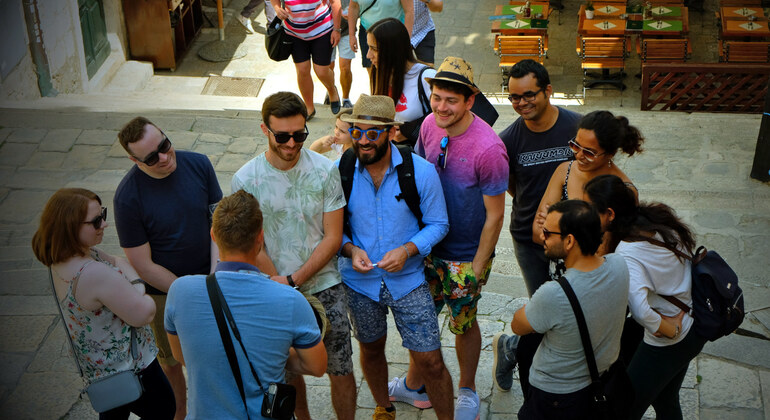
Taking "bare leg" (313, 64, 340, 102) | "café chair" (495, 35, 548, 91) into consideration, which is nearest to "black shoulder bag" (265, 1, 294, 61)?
"bare leg" (313, 64, 340, 102)

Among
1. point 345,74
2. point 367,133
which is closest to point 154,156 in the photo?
point 367,133

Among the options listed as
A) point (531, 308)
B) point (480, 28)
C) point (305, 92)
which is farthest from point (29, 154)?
point (480, 28)

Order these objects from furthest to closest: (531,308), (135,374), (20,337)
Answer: (20,337)
(135,374)
(531,308)

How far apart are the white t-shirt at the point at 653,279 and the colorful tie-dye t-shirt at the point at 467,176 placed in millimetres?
745

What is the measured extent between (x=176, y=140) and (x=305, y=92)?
54.5 inches

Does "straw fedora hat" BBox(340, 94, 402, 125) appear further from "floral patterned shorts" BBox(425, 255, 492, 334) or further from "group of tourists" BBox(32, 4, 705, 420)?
"floral patterned shorts" BBox(425, 255, 492, 334)

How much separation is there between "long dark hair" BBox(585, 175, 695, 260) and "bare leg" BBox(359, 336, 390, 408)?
1.31m

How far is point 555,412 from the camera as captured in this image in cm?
340

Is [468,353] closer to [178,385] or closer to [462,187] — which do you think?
[462,187]

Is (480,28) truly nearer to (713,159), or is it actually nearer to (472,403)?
(713,159)

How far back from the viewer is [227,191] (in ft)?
22.6

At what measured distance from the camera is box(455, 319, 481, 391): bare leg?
167 inches

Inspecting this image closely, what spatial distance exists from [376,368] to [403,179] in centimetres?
101

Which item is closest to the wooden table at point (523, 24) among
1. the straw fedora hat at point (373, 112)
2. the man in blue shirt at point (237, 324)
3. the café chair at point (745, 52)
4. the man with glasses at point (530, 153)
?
the café chair at point (745, 52)
